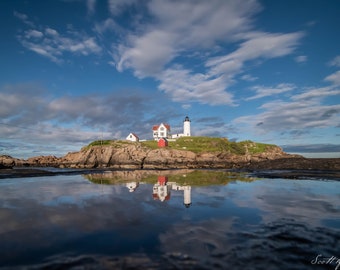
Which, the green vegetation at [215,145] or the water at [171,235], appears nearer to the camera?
the water at [171,235]

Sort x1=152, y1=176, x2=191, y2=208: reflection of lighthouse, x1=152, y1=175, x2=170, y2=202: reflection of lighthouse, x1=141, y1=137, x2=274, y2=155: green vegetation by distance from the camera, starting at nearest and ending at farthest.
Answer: x1=152, y1=176, x2=191, y2=208: reflection of lighthouse
x1=152, y1=175, x2=170, y2=202: reflection of lighthouse
x1=141, y1=137, x2=274, y2=155: green vegetation

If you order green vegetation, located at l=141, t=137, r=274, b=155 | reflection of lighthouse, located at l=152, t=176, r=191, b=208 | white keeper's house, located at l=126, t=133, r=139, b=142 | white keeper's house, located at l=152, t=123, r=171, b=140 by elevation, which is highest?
white keeper's house, located at l=152, t=123, r=171, b=140

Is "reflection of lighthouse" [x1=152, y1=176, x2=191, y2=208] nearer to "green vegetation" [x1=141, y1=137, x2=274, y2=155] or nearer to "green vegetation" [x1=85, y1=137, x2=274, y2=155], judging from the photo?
"green vegetation" [x1=141, y1=137, x2=274, y2=155]

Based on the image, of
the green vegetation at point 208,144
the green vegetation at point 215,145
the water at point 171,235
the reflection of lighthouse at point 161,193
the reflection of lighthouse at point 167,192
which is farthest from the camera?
the green vegetation at point 208,144

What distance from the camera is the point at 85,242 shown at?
28.7ft

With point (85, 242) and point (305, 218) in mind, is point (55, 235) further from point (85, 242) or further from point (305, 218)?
point (305, 218)

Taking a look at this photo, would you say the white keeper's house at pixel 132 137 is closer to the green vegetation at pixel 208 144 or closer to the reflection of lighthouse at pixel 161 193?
the green vegetation at pixel 208 144

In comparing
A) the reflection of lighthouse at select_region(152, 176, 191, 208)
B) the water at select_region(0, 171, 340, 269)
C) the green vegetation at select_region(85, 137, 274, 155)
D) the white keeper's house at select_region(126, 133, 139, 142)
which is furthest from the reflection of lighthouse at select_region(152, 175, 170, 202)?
the white keeper's house at select_region(126, 133, 139, 142)

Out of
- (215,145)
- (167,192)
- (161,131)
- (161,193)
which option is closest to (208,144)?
(215,145)

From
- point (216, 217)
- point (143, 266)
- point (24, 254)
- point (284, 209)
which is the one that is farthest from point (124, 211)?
point (284, 209)

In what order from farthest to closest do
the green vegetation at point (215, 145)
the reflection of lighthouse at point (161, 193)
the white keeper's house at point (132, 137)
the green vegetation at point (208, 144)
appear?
the white keeper's house at point (132, 137), the green vegetation at point (208, 144), the green vegetation at point (215, 145), the reflection of lighthouse at point (161, 193)

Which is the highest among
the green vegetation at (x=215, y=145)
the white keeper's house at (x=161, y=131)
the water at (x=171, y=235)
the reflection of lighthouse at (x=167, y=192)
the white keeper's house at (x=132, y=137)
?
the white keeper's house at (x=161, y=131)

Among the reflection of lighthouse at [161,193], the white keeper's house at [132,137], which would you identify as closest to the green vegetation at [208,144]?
the white keeper's house at [132,137]

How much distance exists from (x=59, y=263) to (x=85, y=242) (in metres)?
1.89
